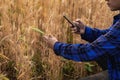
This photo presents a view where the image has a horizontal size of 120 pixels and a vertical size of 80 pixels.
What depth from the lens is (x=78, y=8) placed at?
283 centimetres

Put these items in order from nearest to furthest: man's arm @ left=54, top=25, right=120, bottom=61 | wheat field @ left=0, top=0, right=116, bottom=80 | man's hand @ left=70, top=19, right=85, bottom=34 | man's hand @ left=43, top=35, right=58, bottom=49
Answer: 1. man's arm @ left=54, top=25, right=120, bottom=61
2. man's hand @ left=43, top=35, right=58, bottom=49
3. man's hand @ left=70, top=19, right=85, bottom=34
4. wheat field @ left=0, top=0, right=116, bottom=80

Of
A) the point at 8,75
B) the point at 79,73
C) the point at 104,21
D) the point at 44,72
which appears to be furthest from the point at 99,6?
the point at 8,75

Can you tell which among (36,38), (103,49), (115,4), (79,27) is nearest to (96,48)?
(103,49)

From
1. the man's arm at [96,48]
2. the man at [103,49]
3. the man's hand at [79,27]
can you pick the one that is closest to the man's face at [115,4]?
the man at [103,49]

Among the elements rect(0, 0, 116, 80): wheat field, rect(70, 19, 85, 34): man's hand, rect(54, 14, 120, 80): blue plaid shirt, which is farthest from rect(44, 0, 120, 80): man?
rect(0, 0, 116, 80): wheat field

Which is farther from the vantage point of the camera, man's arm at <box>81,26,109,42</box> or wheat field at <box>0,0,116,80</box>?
wheat field at <box>0,0,116,80</box>

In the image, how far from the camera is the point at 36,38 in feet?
8.25

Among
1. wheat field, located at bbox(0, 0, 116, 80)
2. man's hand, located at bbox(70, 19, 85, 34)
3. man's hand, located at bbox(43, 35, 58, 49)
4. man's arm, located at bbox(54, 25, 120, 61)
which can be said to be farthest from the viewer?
wheat field, located at bbox(0, 0, 116, 80)

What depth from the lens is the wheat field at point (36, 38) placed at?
7.68ft

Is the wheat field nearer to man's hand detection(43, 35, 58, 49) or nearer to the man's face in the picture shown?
man's hand detection(43, 35, 58, 49)

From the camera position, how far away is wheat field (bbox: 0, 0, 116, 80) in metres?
2.34

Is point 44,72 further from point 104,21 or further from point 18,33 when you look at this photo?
point 104,21

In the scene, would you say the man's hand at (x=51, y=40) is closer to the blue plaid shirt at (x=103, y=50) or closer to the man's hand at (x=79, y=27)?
the blue plaid shirt at (x=103, y=50)

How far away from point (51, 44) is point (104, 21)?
1.22 m
